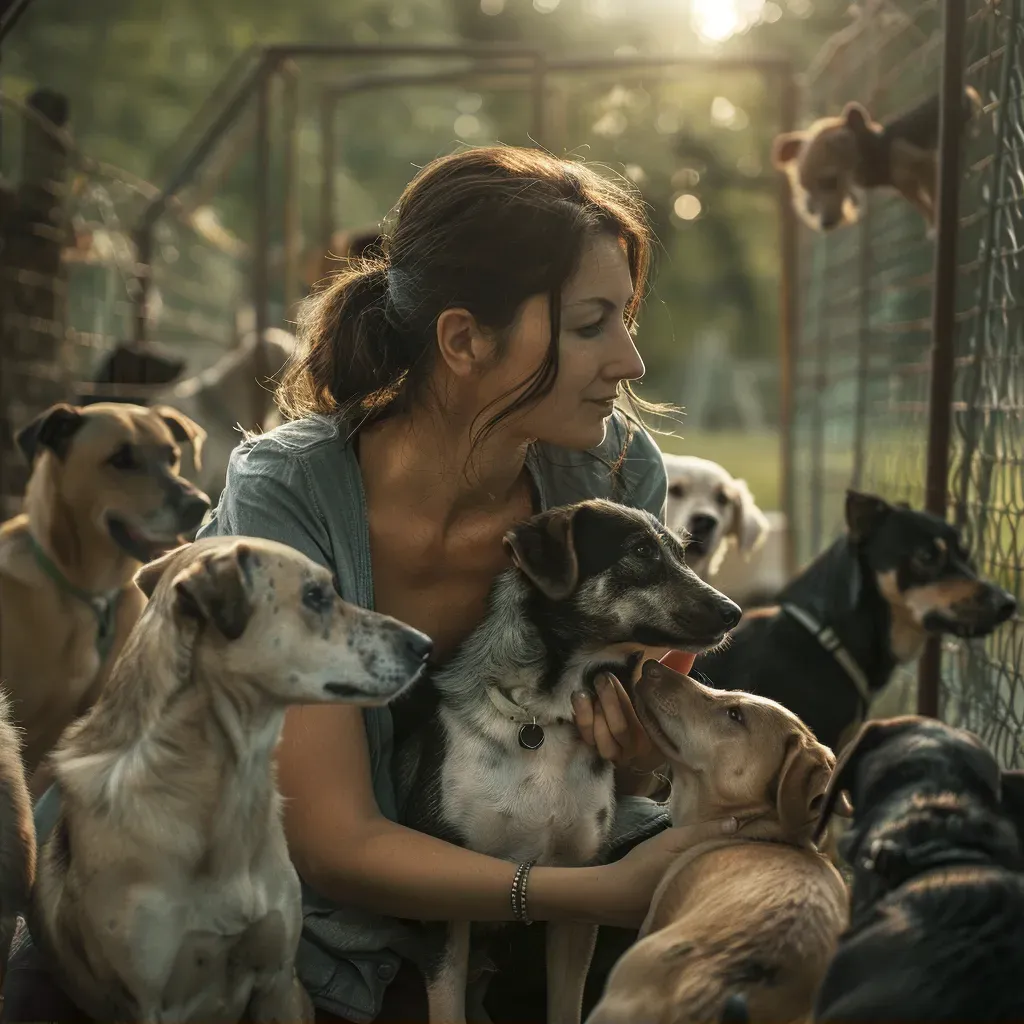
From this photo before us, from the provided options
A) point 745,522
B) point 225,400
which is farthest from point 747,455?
point 745,522

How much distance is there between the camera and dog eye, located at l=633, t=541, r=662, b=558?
3176 millimetres

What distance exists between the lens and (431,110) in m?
23.8

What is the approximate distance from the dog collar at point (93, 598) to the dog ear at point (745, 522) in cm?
250

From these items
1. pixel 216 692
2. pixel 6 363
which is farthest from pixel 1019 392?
pixel 6 363

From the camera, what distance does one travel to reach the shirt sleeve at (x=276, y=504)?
9.69ft

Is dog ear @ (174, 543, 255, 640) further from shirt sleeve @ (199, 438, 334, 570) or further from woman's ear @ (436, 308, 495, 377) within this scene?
woman's ear @ (436, 308, 495, 377)

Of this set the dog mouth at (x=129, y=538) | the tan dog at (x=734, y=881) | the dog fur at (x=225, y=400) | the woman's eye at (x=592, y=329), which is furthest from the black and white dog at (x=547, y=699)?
the dog fur at (x=225, y=400)

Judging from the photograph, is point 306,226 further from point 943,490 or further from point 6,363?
point 943,490

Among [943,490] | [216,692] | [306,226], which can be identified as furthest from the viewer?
[306,226]

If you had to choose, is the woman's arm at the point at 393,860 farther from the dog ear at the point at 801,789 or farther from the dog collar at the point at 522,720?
the dog collar at the point at 522,720

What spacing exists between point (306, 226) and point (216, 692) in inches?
692

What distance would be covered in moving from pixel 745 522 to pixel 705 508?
1.29 ft

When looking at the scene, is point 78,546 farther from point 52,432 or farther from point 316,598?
point 316,598

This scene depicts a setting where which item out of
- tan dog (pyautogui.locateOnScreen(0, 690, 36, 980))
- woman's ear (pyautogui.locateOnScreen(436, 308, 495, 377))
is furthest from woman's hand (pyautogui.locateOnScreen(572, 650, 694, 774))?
tan dog (pyautogui.locateOnScreen(0, 690, 36, 980))
